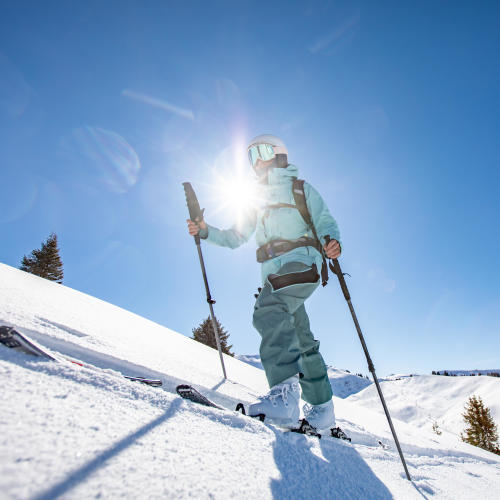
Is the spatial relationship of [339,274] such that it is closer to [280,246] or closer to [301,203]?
[280,246]

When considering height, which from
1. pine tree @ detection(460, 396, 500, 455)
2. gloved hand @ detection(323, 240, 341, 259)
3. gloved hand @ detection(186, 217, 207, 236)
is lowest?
pine tree @ detection(460, 396, 500, 455)

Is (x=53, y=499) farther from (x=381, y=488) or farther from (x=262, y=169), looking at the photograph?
(x=262, y=169)

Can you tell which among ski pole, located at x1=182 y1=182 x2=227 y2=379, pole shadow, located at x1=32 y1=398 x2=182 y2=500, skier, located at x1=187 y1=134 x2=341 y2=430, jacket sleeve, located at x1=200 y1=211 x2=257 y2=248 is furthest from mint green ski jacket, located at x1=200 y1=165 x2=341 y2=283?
pole shadow, located at x1=32 y1=398 x2=182 y2=500

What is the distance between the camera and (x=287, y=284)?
2.49 meters

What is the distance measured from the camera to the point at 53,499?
61 cm

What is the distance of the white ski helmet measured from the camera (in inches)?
142

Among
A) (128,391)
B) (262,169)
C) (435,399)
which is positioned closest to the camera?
(128,391)

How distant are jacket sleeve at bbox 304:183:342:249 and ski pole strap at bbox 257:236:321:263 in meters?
0.14

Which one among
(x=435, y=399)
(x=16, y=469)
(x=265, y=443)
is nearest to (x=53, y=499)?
(x=16, y=469)

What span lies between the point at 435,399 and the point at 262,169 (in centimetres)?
16170

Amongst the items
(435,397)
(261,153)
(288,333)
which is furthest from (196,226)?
(435,397)

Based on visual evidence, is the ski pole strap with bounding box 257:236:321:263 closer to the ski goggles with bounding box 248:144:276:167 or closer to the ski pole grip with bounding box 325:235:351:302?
the ski pole grip with bounding box 325:235:351:302

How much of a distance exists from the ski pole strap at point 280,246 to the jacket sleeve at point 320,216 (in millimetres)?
138

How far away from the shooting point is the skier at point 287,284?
7.16 feet
